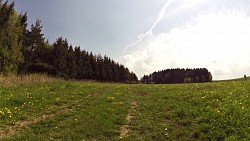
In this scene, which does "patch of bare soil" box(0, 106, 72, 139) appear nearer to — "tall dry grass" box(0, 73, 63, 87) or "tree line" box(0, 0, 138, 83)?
"tall dry grass" box(0, 73, 63, 87)

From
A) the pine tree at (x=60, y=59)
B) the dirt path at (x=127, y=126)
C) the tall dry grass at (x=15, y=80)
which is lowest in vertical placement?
the dirt path at (x=127, y=126)

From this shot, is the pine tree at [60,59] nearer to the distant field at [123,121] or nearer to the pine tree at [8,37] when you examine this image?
the pine tree at [8,37]

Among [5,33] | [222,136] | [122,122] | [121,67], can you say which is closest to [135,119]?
[122,122]

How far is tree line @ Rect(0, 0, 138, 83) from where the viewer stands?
148 ft

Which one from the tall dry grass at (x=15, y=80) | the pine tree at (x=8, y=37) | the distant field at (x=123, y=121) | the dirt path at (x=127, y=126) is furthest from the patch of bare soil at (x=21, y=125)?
the pine tree at (x=8, y=37)

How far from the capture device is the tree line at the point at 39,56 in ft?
148

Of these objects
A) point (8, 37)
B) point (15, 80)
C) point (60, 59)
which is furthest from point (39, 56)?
point (15, 80)

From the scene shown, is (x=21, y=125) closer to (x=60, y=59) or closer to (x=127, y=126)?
(x=127, y=126)

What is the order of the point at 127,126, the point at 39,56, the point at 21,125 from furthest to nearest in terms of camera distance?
the point at 39,56
the point at 127,126
the point at 21,125

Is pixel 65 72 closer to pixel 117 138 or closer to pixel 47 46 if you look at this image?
pixel 47 46

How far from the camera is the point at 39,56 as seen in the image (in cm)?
7500

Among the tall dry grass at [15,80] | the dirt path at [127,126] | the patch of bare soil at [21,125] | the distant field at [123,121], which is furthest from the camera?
the tall dry grass at [15,80]

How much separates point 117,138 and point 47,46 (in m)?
67.5

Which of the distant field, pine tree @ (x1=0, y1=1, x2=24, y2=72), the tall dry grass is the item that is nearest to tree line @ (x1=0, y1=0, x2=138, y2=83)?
pine tree @ (x1=0, y1=1, x2=24, y2=72)
